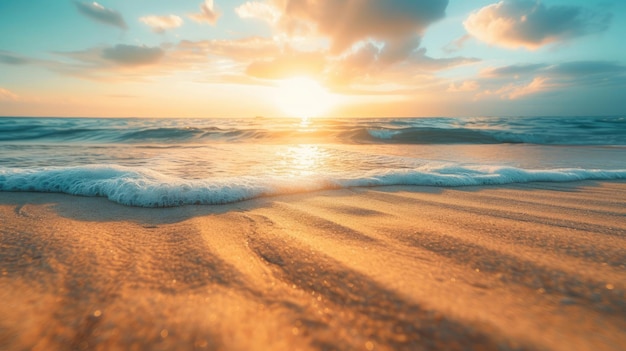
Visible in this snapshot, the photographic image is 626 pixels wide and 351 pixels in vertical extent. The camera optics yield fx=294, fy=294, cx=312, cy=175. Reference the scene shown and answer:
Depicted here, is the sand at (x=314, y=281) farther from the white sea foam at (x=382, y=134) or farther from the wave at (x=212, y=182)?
the white sea foam at (x=382, y=134)

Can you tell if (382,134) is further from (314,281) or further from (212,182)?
(314,281)

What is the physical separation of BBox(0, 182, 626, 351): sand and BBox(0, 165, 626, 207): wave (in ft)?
1.29

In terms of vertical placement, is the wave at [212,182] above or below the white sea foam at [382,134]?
above

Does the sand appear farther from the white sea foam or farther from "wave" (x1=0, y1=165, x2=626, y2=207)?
the white sea foam

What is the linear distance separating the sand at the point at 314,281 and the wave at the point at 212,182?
1.29 ft

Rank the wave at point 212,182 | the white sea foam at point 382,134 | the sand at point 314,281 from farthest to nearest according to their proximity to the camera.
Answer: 1. the white sea foam at point 382,134
2. the wave at point 212,182
3. the sand at point 314,281

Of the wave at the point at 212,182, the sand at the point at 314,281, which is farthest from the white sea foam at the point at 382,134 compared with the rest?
the sand at the point at 314,281

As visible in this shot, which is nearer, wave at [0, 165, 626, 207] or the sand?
the sand

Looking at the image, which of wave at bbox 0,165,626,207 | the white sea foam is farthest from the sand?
the white sea foam

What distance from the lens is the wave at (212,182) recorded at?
244 cm

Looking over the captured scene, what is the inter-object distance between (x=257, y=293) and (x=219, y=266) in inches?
11.8

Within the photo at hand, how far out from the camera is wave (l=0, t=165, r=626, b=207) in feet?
7.99

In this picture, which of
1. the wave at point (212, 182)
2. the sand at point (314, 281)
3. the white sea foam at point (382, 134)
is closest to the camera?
the sand at point (314, 281)

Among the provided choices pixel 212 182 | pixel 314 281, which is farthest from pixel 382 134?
pixel 314 281
